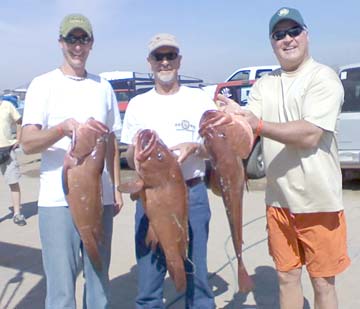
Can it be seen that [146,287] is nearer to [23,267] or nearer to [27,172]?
[23,267]

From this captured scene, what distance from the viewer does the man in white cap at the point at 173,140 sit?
325cm

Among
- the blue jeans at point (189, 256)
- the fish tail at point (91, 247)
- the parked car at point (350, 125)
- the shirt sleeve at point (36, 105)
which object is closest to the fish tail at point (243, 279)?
the blue jeans at point (189, 256)

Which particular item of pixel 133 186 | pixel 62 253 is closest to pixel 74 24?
pixel 133 186

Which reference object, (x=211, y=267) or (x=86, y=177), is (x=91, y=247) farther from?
(x=211, y=267)

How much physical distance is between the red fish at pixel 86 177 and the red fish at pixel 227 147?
53 centimetres

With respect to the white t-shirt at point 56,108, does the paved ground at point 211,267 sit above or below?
below

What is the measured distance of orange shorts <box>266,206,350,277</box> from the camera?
3.41 m

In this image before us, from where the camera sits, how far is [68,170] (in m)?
2.86

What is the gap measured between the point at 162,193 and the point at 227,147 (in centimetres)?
42

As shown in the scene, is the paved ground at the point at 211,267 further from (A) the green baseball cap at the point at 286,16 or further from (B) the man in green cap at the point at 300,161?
(A) the green baseball cap at the point at 286,16

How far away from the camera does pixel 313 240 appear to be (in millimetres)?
3445

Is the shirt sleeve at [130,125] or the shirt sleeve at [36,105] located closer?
the shirt sleeve at [36,105]

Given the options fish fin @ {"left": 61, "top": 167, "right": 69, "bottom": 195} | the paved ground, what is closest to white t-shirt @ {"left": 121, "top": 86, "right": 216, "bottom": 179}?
fish fin @ {"left": 61, "top": 167, "right": 69, "bottom": 195}

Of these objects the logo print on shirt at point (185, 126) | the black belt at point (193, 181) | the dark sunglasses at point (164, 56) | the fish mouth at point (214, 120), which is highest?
the dark sunglasses at point (164, 56)
